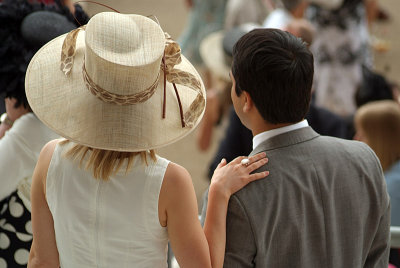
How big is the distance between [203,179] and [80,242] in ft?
12.8

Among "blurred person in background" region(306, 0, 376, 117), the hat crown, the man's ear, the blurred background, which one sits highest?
the hat crown

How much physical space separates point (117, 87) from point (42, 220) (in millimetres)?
449

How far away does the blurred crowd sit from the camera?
91.0 inches

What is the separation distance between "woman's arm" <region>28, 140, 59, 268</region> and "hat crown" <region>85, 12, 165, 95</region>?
27 centimetres

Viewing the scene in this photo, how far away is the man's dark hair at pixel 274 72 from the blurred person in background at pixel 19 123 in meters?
0.77

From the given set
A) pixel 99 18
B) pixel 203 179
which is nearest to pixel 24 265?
pixel 99 18

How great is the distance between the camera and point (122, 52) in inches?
70.9

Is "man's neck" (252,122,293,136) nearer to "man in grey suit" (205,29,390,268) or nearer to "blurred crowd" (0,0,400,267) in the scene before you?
"man in grey suit" (205,29,390,268)

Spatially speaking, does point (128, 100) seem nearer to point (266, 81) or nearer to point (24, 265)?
point (266, 81)

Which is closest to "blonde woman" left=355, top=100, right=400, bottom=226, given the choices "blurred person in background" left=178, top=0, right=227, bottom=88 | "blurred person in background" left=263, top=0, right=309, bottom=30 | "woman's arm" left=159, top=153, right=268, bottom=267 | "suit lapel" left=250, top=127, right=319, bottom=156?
"suit lapel" left=250, top=127, right=319, bottom=156

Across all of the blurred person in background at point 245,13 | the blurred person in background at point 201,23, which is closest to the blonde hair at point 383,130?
the blurred person in background at point 245,13

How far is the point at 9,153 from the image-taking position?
224 cm

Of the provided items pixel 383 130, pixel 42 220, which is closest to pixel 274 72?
pixel 42 220

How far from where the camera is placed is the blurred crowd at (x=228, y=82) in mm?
2311
